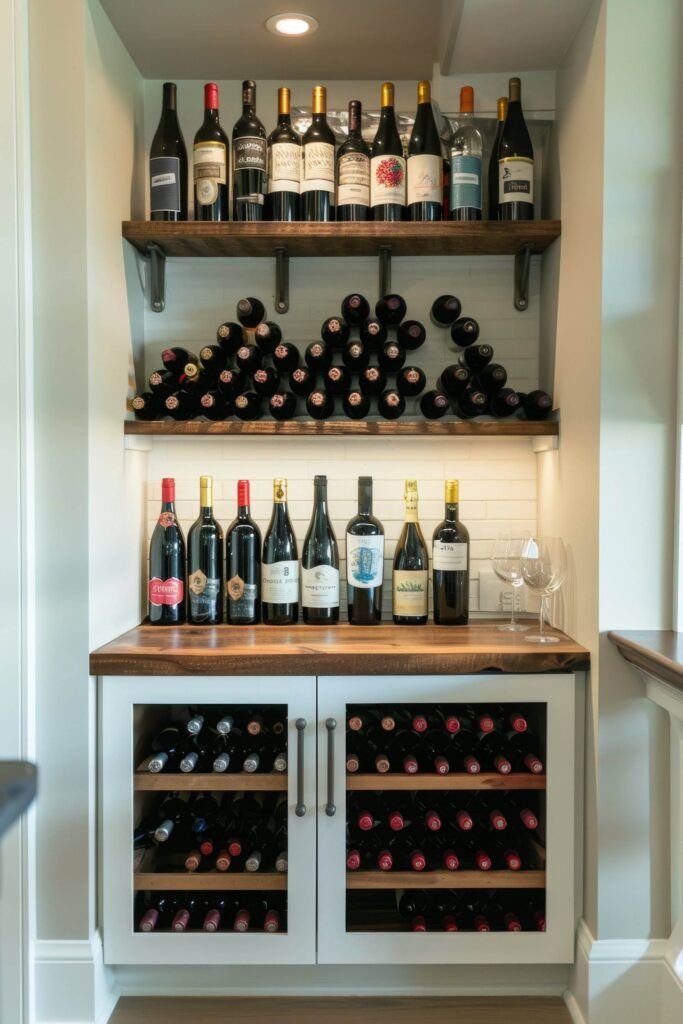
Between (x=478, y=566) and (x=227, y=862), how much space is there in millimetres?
1091

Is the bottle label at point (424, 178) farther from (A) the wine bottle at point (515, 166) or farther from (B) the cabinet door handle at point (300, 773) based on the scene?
(B) the cabinet door handle at point (300, 773)

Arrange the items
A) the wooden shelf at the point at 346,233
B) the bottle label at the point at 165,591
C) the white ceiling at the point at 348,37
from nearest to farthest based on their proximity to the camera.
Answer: the white ceiling at the point at 348,37, the wooden shelf at the point at 346,233, the bottle label at the point at 165,591

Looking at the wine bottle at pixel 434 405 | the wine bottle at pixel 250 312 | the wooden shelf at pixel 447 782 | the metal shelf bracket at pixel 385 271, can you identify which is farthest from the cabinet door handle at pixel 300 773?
the metal shelf bracket at pixel 385 271

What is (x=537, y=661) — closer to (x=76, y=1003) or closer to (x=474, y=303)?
(x=474, y=303)

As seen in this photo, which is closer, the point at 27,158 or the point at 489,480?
the point at 27,158

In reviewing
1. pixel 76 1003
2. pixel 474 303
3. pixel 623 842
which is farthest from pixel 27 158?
pixel 623 842

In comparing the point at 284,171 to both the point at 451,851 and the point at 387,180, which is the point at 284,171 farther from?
the point at 451,851

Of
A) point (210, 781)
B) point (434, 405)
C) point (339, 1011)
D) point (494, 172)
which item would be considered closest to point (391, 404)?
point (434, 405)

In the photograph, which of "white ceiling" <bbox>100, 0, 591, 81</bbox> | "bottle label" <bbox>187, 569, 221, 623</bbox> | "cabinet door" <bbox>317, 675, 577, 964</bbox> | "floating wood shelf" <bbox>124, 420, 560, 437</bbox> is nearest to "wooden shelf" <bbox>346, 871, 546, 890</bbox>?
"cabinet door" <bbox>317, 675, 577, 964</bbox>

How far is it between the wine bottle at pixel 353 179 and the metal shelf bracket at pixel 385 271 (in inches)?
4.7

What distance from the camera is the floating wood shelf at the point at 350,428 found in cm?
231

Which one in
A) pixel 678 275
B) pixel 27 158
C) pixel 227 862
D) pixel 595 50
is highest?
pixel 595 50

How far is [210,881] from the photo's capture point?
2.07 meters

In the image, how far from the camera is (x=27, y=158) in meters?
2.03
